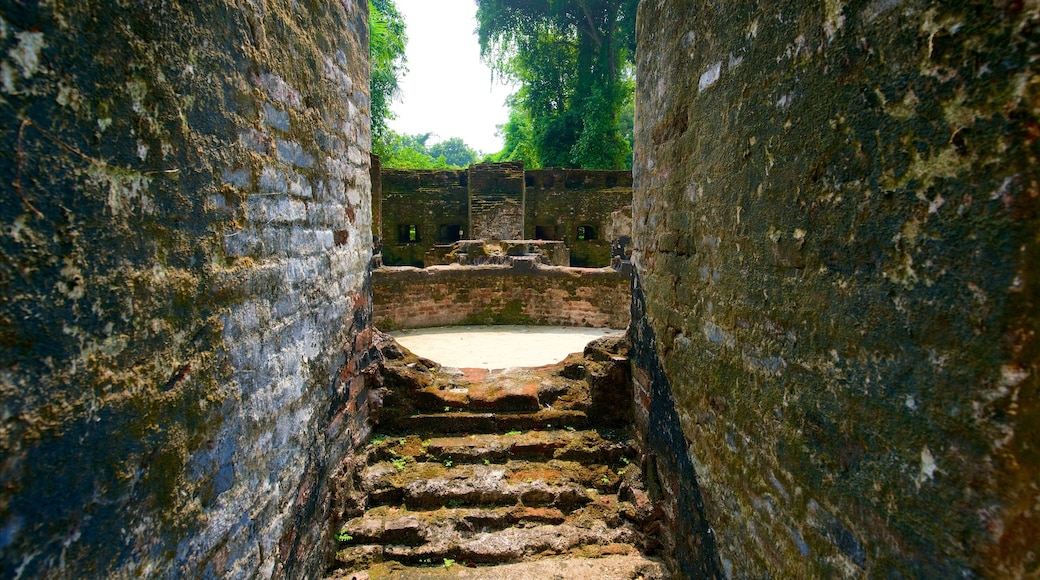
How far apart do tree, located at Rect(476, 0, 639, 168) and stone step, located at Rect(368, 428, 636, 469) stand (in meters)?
19.2

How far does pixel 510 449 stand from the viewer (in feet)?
12.1

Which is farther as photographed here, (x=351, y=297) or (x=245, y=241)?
(x=351, y=297)

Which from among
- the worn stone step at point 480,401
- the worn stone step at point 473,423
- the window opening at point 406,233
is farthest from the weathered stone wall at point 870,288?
the window opening at point 406,233

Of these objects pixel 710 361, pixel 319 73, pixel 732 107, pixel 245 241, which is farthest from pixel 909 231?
pixel 319 73

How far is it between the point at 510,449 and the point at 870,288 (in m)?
2.85

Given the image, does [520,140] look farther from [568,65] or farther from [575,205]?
[575,205]

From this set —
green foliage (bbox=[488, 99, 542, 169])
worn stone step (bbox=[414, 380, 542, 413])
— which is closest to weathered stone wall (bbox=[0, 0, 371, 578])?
worn stone step (bbox=[414, 380, 542, 413])

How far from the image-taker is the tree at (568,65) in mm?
21719

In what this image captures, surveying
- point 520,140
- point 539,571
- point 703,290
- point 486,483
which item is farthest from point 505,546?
point 520,140

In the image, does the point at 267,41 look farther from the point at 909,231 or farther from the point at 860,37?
the point at 909,231

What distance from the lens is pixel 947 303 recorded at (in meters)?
1.04

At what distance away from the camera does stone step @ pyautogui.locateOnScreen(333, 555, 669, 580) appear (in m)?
2.77

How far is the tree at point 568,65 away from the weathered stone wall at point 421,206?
260 inches

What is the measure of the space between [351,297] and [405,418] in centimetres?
115
